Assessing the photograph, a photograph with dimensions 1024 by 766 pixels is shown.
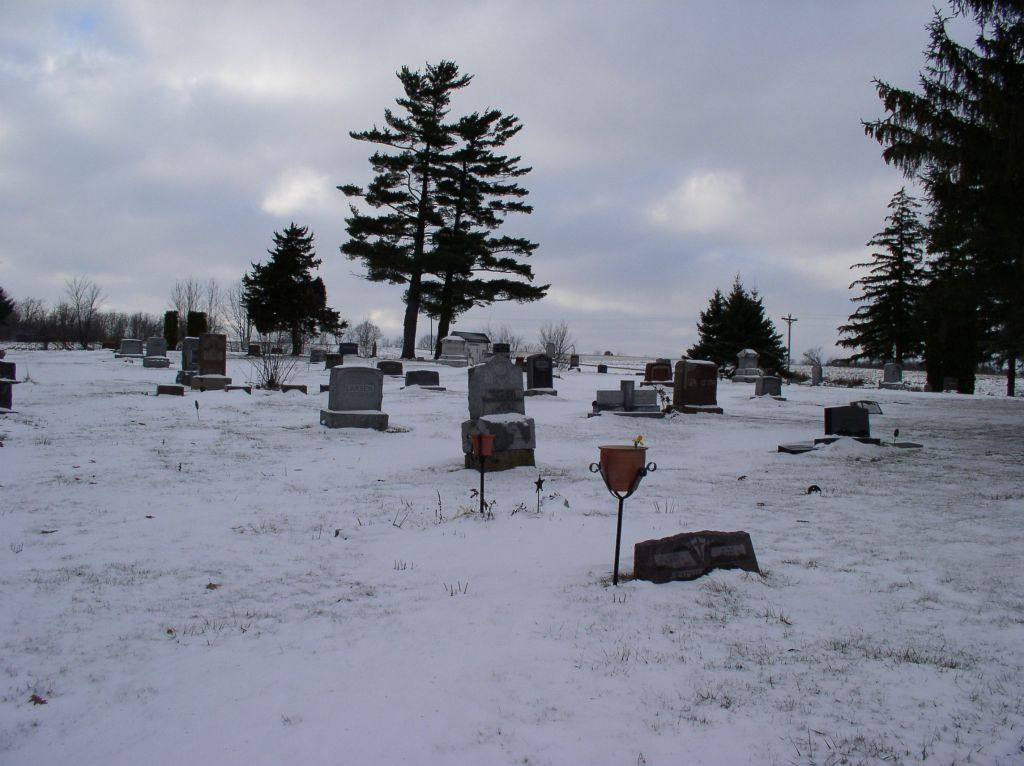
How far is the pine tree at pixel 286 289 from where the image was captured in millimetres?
40938

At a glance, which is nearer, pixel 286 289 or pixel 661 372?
pixel 661 372

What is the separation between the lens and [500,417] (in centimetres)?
940

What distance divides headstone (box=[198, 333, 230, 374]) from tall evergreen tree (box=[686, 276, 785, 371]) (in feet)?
85.5

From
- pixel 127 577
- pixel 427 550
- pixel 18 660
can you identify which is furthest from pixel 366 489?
pixel 18 660

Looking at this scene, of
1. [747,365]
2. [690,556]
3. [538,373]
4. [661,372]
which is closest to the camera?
[690,556]

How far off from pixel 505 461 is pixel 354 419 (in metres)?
4.38

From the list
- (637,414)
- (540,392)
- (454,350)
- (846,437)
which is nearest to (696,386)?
(637,414)

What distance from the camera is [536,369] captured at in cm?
2128

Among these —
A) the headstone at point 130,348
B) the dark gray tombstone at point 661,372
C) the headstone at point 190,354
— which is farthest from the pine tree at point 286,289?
the dark gray tombstone at point 661,372

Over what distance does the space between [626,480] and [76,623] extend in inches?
138

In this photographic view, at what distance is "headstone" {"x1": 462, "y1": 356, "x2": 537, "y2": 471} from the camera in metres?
9.15

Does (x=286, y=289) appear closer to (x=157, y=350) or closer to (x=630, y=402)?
(x=157, y=350)

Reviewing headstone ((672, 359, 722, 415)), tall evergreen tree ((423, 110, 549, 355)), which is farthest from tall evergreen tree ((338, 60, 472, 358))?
headstone ((672, 359, 722, 415))

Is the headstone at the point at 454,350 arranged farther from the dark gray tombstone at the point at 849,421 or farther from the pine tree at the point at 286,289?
the dark gray tombstone at the point at 849,421
